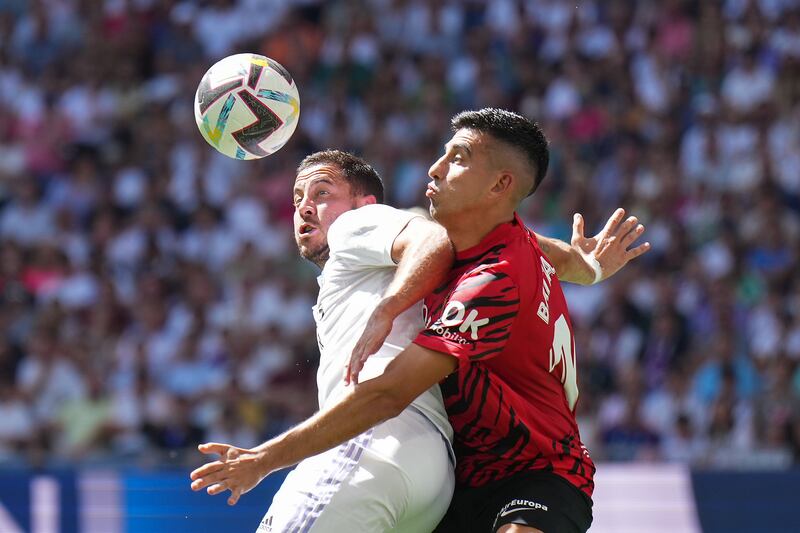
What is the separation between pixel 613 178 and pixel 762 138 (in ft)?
4.92

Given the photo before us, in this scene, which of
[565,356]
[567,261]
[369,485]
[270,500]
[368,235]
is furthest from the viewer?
[270,500]

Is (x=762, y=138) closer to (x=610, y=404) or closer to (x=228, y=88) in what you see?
(x=610, y=404)

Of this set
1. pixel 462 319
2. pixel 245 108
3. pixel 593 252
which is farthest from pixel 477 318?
pixel 245 108

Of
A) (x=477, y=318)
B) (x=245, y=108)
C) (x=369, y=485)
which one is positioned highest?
(x=245, y=108)

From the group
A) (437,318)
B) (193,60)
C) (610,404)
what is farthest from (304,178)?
(193,60)

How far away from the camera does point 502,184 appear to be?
15.4 feet

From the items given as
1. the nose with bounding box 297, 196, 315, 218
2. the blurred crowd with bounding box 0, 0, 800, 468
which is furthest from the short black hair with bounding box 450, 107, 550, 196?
the blurred crowd with bounding box 0, 0, 800, 468

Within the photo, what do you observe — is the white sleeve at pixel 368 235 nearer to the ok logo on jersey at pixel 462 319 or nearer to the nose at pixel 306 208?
the ok logo on jersey at pixel 462 319

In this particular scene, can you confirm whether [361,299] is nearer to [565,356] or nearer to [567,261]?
[565,356]

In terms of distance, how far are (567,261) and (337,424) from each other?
1.78m

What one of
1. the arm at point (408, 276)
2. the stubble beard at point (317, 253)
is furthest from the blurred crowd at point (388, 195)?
the arm at point (408, 276)

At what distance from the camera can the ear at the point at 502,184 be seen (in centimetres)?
468

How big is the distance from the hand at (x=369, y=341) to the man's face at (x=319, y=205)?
0.92 meters

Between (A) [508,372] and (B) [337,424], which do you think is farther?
(A) [508,372]
